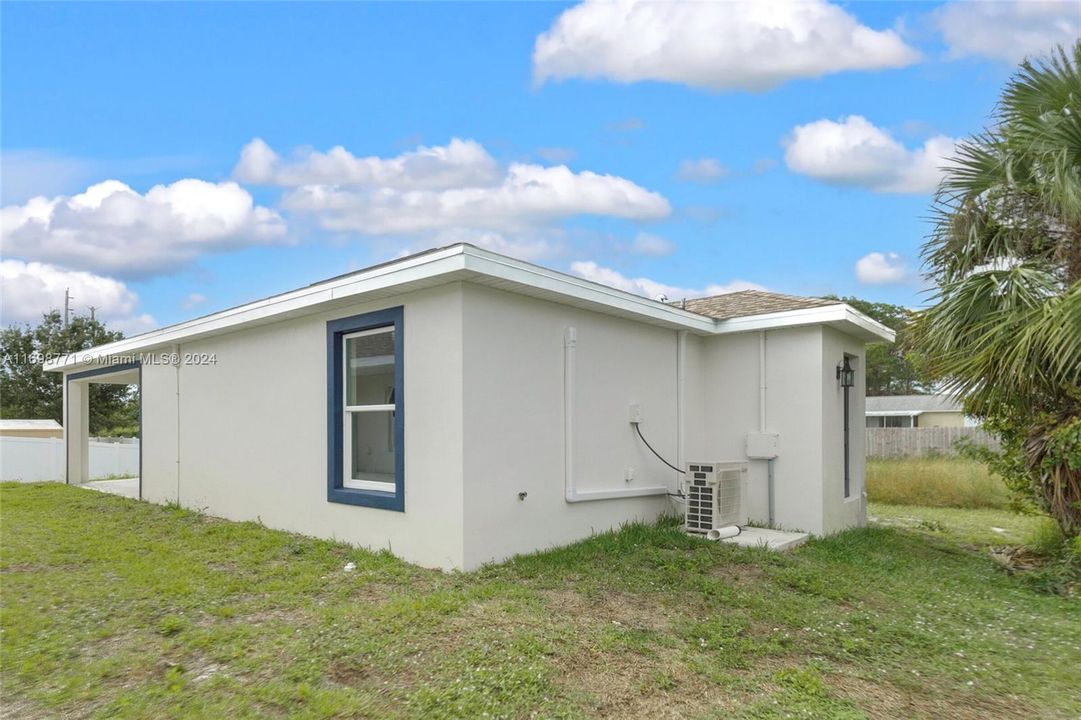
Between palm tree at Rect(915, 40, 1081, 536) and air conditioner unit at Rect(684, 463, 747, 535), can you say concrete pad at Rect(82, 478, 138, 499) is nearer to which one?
air conditioner unit at Rect(684, 463, 747, 535)

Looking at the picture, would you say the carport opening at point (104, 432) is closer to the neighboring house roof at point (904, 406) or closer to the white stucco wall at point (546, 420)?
the white stucco wall at point (546, 420)

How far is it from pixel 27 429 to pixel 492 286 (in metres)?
20.8

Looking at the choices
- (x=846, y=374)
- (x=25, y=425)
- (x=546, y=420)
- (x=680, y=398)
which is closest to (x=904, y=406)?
(x=846, y=374)

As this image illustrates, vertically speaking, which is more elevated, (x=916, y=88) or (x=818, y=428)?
(x=916, y=88)

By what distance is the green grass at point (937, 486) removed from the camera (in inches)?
524

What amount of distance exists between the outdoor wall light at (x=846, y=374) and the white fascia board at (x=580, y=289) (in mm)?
1692

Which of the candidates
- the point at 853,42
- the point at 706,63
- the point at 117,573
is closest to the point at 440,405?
the point at 117,573

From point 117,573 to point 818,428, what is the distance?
7298 millimetres

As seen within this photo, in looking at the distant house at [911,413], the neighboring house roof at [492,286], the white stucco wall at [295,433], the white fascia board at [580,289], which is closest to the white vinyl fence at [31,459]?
the white stucco wall at [295,433]

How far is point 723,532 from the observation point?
7.40 metres

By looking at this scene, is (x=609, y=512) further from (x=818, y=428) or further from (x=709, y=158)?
(x=709, y=158)

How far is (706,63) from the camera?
8898 millimetres

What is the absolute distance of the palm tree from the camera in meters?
6.63

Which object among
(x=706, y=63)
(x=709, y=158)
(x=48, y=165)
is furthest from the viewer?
(x=709, y=158)
